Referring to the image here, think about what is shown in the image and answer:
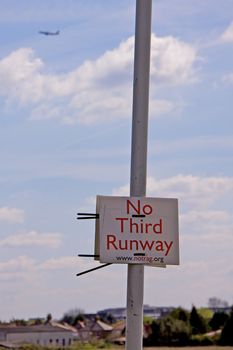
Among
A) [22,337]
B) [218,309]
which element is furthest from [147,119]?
[218,309]

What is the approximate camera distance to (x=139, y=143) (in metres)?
6.43

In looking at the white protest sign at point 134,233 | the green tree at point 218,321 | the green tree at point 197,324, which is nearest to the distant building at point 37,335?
the green tree at point 197,324

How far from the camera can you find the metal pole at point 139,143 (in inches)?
245

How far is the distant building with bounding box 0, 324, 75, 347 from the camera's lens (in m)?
28.0

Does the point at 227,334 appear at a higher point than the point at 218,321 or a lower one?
lower

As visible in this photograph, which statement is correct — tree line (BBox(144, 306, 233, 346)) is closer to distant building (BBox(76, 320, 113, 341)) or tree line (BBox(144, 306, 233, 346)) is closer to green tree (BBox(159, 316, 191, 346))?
green tree (BBox(159, 316, 191, 346))

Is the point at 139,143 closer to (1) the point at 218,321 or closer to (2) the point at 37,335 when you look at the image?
(2) the point at 37,335

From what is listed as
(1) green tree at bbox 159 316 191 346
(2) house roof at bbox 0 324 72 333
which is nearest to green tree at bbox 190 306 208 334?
(1) green tree at bbox 159 316 191 346

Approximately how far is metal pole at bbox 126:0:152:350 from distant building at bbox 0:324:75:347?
20.3m

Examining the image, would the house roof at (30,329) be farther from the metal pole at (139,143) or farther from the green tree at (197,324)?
the metal pole at (139,143)

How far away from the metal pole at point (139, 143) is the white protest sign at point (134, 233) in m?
0.12

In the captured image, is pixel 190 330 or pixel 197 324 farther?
pixel 197 324

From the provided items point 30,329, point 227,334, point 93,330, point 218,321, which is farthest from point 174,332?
point 93,330

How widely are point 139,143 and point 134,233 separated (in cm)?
67
